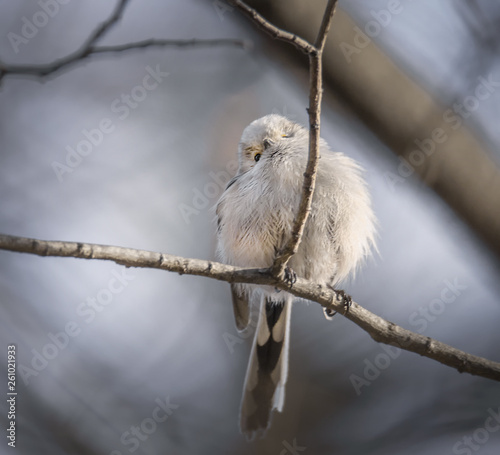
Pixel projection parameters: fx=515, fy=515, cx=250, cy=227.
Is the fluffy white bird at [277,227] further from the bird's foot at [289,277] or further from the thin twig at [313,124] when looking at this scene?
the thin twig at [313,124]

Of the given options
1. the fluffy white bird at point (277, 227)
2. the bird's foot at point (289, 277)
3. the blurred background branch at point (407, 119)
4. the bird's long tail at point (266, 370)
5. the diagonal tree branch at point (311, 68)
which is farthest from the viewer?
the bird's long tail at point (266, 370)

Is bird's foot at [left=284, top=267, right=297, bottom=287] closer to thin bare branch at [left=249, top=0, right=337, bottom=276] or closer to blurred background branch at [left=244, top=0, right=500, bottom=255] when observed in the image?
thin bare branch at [left=249, top=0, right=337, bottom=276]

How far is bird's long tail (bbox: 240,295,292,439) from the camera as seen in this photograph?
335 centimetres

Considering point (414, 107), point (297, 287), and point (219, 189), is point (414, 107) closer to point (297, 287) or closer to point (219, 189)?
point (297, 287)

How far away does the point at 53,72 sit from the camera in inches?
77.4

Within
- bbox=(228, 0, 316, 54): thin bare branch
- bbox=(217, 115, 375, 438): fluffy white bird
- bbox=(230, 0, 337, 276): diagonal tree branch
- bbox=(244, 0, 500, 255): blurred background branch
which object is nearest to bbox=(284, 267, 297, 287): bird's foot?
bbox=(230, 0, 337, 276): diagonal tree branch

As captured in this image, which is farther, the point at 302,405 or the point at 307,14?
the point at 302,405

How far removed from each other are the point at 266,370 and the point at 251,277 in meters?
1.51

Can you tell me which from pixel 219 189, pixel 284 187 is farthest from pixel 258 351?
pixel 219 189

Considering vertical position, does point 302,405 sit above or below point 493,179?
below

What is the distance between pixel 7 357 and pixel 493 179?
332 cm

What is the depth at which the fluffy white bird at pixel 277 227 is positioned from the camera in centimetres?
294

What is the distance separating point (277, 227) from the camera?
2900 millimetres

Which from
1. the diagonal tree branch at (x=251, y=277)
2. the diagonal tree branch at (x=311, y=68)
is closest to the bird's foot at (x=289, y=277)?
the diagonal tree branch at (x=251, y=277)
